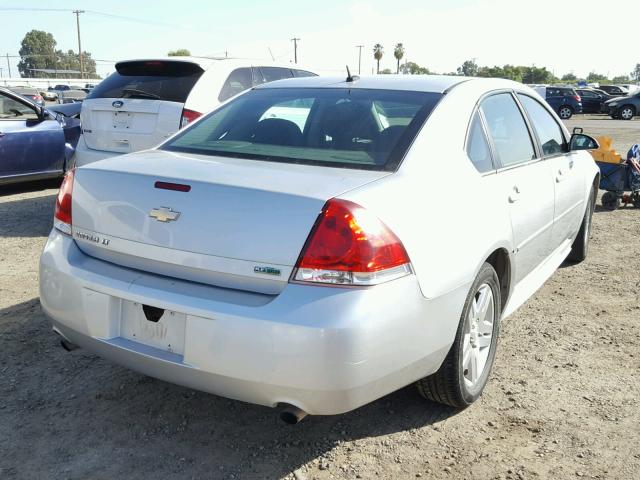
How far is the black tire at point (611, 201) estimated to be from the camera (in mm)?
8089

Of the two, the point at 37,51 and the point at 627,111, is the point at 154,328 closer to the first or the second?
the point at 627,111

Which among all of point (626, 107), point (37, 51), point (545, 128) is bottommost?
point (626, 107)

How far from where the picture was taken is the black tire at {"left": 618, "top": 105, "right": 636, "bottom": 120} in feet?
106

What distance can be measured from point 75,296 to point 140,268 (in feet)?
1.02

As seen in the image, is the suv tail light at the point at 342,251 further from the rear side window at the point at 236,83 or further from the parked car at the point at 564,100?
the parked car at the point at 564,100

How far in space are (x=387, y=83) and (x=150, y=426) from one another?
220 centimetres

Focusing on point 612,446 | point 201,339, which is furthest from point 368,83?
point 612,446

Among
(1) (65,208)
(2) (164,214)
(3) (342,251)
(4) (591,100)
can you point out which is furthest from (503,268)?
(4) (591,100)

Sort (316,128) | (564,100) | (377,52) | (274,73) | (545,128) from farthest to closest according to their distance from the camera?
(377,52), (564,100), (274,73), (545,128), (316,128)

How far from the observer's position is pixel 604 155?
26.7ft

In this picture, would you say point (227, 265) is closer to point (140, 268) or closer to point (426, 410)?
point (140, 268)

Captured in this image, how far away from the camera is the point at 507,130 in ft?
12.4

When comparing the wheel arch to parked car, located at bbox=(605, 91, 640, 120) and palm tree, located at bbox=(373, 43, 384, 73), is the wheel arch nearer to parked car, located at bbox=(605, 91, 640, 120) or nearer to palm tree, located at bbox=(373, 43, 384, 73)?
parked car, located at bbox=(605, 91, 640, 120)

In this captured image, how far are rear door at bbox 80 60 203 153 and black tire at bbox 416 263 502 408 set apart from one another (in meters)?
3.86
